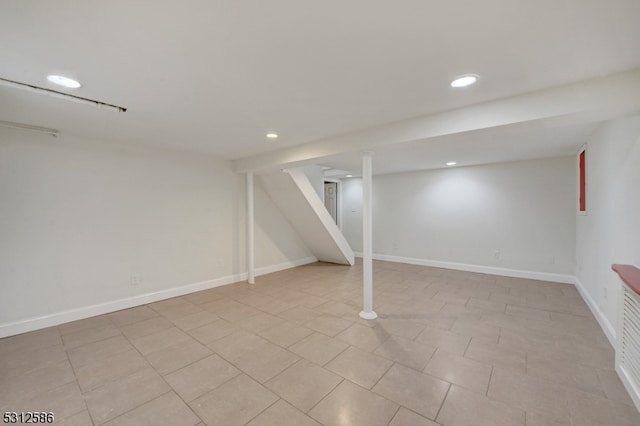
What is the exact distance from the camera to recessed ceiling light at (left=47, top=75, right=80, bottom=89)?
72.4 inches

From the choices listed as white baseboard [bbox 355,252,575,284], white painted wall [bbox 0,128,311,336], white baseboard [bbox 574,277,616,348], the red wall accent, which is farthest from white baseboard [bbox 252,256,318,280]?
the red wall accent

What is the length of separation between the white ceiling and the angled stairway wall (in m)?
2.12

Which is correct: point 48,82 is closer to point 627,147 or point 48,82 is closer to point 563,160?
point 627,147

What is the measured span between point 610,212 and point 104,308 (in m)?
6.08

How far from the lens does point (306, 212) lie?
5230 mm

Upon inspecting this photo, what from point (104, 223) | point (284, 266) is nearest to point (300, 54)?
point (104, 223)

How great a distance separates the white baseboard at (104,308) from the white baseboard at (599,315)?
16.6 feet

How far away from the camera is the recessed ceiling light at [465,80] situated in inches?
72.0

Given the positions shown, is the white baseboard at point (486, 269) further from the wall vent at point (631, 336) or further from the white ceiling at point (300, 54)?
the white ceiling at point (300, 54)

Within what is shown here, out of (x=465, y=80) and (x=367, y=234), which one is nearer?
(x=465, y=80)

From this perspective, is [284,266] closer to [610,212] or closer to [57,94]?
[57,94]

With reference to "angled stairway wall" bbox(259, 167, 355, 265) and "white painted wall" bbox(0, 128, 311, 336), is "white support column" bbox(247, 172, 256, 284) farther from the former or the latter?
"angled stairway wall" bbox(259, 167, 355, 265)

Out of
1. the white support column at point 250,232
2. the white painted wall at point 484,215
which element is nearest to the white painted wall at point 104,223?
the white support column at point 250,232

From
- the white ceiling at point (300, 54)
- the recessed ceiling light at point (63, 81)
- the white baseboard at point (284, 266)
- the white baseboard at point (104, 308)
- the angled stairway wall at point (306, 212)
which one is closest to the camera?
the white ceiling at point (300, 54)
